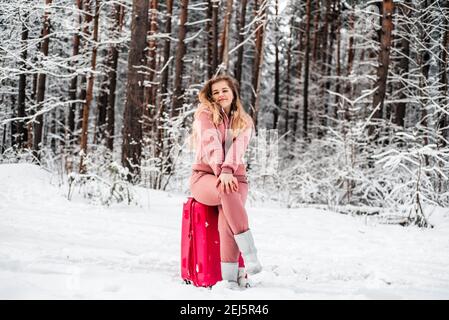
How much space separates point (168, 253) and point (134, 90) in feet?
15.5

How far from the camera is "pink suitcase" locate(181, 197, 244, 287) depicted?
2.79 metres

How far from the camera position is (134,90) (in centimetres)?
773

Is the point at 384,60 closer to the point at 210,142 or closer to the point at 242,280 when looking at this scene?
the point at 210,142

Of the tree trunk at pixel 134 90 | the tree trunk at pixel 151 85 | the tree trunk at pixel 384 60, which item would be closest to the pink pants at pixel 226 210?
the tree trunk at pixel 134 90

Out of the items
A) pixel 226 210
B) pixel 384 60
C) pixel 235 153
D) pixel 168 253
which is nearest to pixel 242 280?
pixel 226 210

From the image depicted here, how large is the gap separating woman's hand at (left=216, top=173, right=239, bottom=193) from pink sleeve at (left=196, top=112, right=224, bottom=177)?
9 cm

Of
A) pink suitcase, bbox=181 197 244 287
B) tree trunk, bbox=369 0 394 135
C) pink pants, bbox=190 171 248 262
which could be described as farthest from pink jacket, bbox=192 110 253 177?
tree trunk, bbox=369 0 394 135

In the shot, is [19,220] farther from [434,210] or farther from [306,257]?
[434,210]

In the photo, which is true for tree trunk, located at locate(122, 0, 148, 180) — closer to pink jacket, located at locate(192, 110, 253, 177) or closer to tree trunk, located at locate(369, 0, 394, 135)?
pink jacket, located at locate(192, 110, 253, 177)

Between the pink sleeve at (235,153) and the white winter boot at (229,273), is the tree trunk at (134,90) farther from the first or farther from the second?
the white winter boot at (229,273)

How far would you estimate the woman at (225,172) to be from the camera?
2703 mm

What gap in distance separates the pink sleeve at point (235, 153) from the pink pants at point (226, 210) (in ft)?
0.48

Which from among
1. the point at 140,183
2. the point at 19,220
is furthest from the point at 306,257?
the point at 140,183
